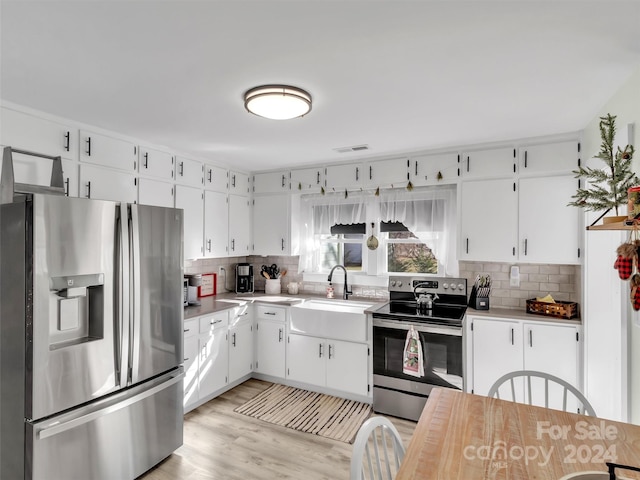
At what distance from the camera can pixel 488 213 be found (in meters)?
3.24

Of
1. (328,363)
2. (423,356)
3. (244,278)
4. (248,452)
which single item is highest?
(244,278)

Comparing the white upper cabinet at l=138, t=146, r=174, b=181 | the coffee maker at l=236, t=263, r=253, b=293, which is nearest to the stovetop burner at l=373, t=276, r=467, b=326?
the coffee maker at l=236, t=263, r=253, b=293

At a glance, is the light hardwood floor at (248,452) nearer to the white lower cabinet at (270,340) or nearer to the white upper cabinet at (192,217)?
the white lower cabinet at (270,340)

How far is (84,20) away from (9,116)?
4.30ft

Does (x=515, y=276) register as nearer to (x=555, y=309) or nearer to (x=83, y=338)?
(x=555, y=309)

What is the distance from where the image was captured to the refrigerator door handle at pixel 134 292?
229 centimetres

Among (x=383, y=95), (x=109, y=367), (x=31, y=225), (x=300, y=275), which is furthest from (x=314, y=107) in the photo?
(x=300, y=275)

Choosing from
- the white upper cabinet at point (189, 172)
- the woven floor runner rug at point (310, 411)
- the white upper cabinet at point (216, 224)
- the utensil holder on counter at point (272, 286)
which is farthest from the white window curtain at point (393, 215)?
the woven floor runner rug at point (310, 411)

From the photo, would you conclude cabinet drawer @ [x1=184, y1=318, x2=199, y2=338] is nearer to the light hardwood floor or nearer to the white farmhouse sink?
the light hardwood floor

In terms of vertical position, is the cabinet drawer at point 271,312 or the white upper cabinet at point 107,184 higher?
the white upper cabinet at point 107,184

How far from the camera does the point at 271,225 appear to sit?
14.4 feet

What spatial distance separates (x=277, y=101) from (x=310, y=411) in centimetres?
271

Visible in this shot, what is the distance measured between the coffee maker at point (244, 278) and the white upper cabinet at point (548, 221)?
299 centimetres

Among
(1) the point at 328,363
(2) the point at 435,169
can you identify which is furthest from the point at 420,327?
(2) the point at 435,169
